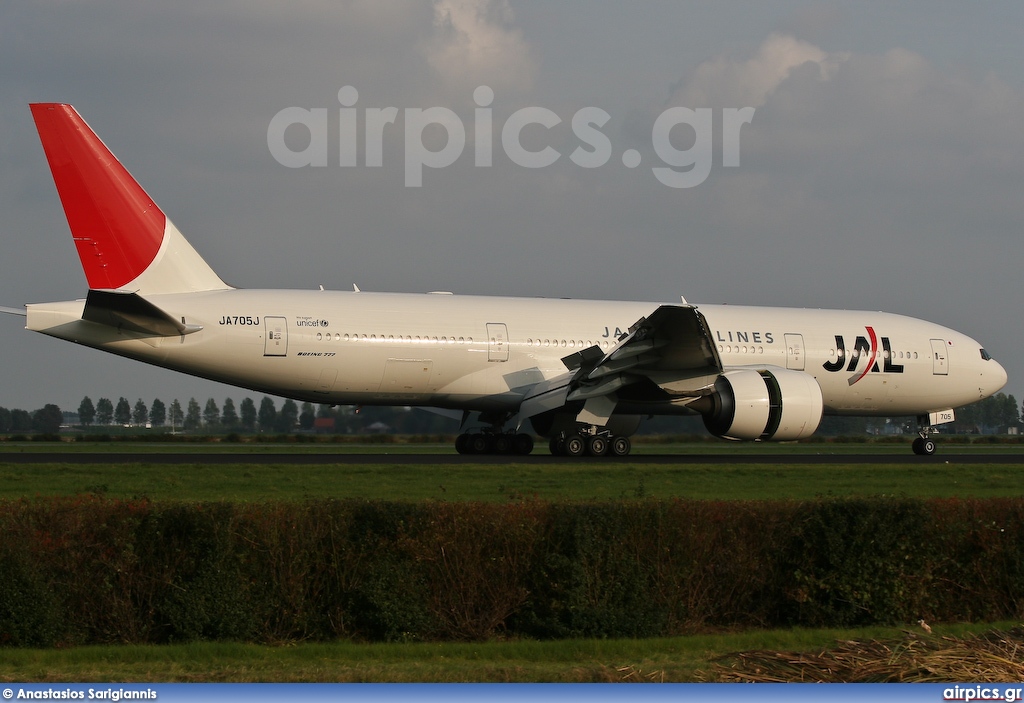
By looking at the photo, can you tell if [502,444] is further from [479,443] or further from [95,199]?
[95,199]

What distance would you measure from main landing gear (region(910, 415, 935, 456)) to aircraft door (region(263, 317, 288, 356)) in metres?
18.2

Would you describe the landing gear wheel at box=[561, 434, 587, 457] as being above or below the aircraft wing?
below

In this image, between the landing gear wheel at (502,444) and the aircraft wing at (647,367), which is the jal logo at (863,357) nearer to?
the aircraft wing at (647,367)

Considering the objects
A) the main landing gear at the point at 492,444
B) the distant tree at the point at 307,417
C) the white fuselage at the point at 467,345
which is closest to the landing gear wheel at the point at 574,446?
the white fuselage at the point at 467,345

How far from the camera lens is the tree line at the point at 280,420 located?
36281mm

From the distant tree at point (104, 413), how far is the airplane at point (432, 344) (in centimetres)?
2770

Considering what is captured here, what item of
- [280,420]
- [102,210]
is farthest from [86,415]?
[102,210]

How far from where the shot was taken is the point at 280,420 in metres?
43.6

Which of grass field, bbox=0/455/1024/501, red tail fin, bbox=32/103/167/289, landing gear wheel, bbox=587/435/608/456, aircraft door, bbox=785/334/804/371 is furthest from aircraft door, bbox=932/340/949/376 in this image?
red tail fin, bbox=32/103/167/289

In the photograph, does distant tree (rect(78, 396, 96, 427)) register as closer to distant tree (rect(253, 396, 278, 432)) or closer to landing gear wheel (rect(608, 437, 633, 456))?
distant tree (rect(253, 396, 278, 432))

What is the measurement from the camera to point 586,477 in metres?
18.9

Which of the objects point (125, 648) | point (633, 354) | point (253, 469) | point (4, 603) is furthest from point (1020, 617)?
point (633, 354)

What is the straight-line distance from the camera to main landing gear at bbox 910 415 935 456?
32.0 meters

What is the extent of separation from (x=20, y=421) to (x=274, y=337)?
3280 centimetres
